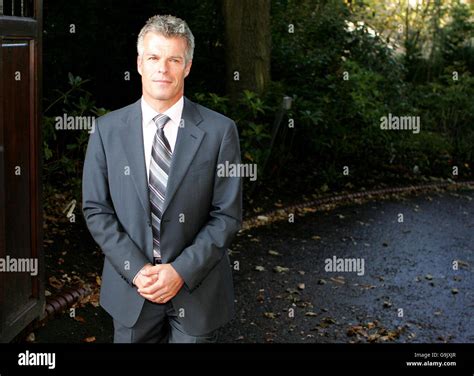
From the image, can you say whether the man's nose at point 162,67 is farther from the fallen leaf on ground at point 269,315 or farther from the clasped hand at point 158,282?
the fallen leaf on ground at point 269,315

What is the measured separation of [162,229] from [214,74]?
9.04m

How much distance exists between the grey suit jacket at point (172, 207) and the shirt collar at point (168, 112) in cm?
2

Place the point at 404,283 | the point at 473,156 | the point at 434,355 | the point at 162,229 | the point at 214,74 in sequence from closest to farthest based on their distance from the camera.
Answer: the point at 162,229
the point at 434,355
the point at 404,283
the point at 214,74
the point at 473,156

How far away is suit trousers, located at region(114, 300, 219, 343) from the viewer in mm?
3365

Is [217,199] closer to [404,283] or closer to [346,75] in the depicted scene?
[404,283]

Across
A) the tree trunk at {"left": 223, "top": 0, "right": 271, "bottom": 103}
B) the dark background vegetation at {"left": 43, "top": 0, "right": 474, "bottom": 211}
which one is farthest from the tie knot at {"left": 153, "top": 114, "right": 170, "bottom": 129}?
the tree trunk at {"left": 223, "top": 0, "right": 271, "bottom": 103}

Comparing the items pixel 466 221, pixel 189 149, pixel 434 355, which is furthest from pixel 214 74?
pixel 189 149

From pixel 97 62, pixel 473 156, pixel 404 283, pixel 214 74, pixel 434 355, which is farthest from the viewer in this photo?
pixel 473 156

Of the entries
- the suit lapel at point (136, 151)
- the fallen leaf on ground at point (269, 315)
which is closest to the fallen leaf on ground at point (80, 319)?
the fallen leaf on ground at point (269, 315)

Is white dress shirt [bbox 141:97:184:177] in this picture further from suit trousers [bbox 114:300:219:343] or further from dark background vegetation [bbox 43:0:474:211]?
dark background vegetation [bbox 43:0:474:211]

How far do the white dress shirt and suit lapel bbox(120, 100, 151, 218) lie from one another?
3 centimetres

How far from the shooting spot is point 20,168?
214 inches

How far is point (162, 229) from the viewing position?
10.9 ft

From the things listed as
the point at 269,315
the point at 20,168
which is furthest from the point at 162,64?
the point at 269,315
